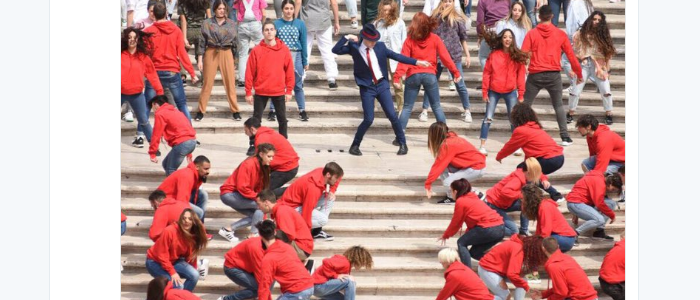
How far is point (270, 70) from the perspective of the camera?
16547 millimetres

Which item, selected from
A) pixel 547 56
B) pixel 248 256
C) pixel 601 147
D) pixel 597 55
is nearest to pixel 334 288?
pixel 248 256

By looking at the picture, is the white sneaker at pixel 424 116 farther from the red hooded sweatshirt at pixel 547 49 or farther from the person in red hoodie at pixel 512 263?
the person in red hoodie at pixel 512 263

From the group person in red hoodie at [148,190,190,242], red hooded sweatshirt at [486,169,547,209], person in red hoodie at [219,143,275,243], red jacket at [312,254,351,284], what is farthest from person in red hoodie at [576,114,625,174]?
person in red hoodie at [148,190,190,242]

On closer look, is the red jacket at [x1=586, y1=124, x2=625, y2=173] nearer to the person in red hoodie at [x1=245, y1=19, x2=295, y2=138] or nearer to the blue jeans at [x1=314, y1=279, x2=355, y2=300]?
the blue jeans at [x1=314, y1=279, x2=355, y2=300]

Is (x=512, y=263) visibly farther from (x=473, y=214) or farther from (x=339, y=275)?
(x=339, y=275)

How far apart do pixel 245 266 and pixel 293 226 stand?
0.65 m

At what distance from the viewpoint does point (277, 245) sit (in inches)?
512

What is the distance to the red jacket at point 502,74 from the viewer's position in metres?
16.9

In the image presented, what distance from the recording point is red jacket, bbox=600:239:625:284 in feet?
44.5

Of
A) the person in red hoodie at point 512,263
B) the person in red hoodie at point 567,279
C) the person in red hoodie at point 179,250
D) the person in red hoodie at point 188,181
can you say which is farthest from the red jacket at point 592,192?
the person in red hoodie at point 179,250

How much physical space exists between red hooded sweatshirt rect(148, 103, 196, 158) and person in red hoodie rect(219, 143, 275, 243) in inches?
40.1

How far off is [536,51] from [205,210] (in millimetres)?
4916

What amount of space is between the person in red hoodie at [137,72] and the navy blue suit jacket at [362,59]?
2.30m

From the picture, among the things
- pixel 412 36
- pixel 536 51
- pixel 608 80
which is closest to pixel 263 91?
pixel 412 36
